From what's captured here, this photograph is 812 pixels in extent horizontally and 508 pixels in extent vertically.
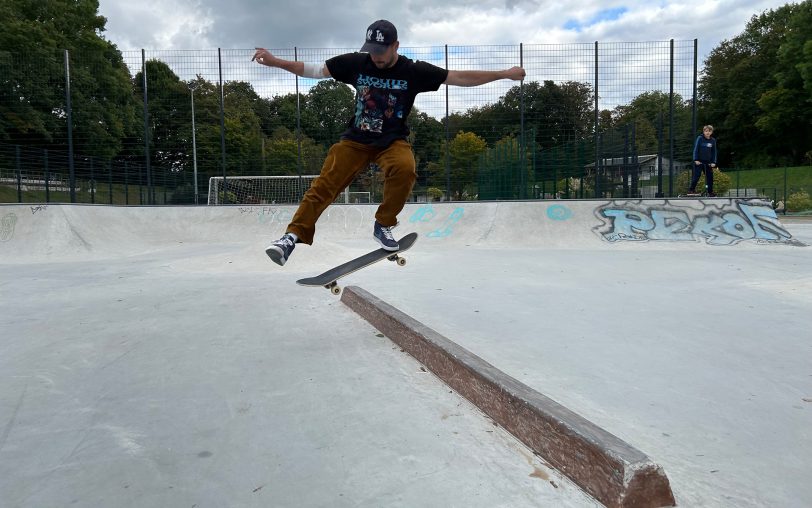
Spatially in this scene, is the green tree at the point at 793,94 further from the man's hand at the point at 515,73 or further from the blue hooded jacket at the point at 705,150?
the man's hand at the point at 515,73

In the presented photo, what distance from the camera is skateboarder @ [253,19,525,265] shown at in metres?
3.90

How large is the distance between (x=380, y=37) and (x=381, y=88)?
14.3 inches

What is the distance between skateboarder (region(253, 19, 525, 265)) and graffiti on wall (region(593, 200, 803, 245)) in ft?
28.5

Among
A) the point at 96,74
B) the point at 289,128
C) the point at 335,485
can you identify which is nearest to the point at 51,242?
the point at 289,128

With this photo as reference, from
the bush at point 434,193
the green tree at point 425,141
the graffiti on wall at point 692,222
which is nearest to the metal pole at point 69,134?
the green tree at point 425,141

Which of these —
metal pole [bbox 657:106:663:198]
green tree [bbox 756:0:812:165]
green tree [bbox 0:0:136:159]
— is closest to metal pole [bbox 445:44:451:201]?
metal pole [bbox 657:106:663:198]

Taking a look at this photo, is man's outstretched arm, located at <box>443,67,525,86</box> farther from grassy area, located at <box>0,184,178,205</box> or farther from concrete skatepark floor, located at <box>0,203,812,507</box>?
grassy area, located at <box>0,184,178,205</box>

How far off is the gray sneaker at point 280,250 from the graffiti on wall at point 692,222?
30.8ft

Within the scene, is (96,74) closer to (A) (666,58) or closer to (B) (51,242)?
(B) (51,242)

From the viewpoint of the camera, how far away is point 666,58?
1397cm

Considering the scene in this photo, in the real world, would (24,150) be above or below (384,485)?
above

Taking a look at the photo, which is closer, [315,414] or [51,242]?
[315,414]

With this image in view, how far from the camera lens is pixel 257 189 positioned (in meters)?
18.2

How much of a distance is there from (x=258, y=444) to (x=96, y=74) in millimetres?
20310
